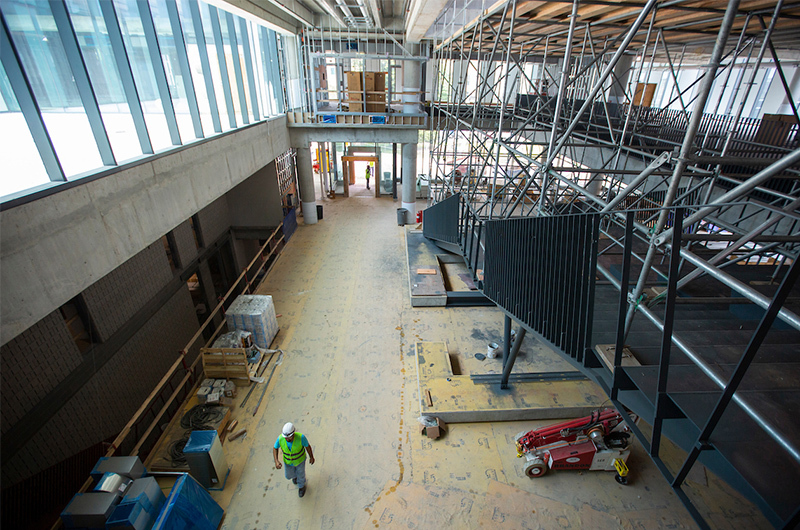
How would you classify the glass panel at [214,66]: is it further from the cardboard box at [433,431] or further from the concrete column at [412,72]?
the concrete column at [412,72]

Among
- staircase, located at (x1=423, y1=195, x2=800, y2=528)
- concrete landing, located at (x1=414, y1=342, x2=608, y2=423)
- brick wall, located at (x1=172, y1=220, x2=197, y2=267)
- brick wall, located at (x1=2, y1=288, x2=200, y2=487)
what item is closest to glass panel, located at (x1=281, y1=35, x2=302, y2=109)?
brick wall, located at (x1=172, y1=220, x2=197, y2=267)

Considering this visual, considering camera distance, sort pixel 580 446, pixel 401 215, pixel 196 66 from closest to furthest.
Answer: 1. pixel 580 446
2. pixel 196 66
3. pixel 401 215

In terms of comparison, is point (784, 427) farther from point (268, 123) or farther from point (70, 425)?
point (268, 123)

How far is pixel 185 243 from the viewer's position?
10016 millimetres

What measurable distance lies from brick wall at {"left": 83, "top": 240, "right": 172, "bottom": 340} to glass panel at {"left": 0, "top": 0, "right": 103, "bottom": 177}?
2.99 m

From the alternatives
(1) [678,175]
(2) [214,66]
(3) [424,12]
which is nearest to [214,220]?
(2) [214,66]

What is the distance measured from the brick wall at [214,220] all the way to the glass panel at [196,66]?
12.0 ft

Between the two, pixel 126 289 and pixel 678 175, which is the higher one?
pixel 678 175

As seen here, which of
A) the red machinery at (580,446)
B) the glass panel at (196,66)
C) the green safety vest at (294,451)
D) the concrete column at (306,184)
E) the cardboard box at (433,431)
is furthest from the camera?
the concrete column at (306,184)

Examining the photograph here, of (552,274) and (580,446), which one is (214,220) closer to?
(552,274)

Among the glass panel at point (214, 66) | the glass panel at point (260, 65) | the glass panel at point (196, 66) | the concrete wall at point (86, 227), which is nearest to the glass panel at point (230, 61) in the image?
the glass panel at point (214, 66)

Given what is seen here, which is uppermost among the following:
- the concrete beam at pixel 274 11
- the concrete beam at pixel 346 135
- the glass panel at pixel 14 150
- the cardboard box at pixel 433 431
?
the concrete beam at pixel 274 11

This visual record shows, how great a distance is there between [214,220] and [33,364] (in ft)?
24.5

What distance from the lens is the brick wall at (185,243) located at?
9.57 metres
